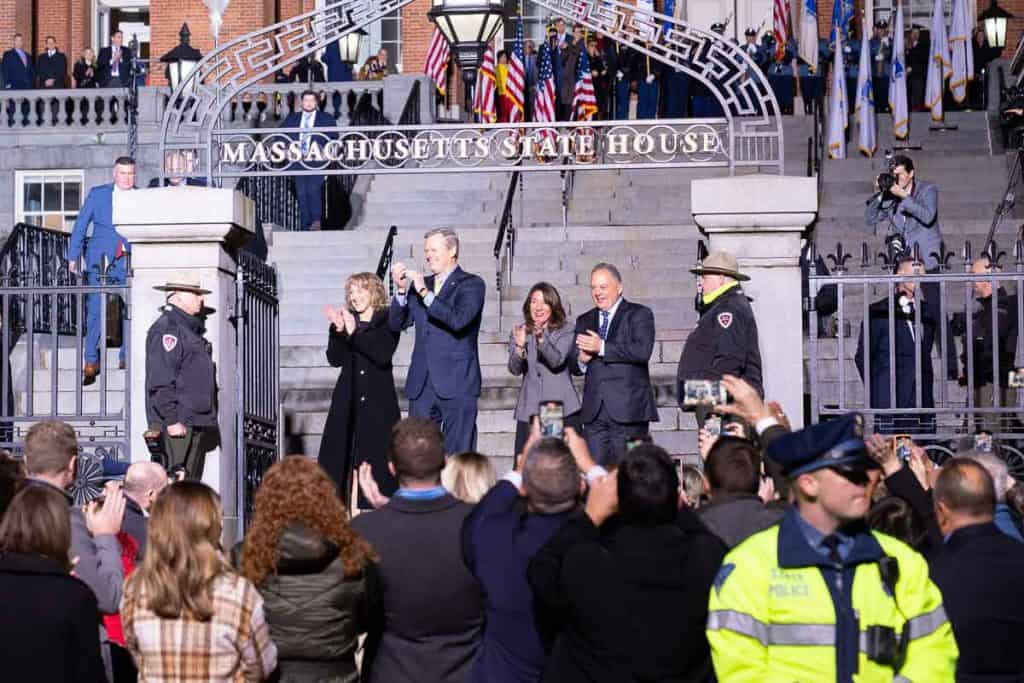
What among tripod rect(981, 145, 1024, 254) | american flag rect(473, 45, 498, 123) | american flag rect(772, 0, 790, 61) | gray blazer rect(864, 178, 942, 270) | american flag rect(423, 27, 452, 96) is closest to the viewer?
gray blazer rect(864, 178, 942, 270)

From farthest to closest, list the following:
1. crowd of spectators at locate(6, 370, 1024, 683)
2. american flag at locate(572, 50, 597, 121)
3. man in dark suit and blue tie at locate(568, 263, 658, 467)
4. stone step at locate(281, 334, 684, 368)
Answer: american flag at locate(572, 50, 597, 121), stone step at locate(281, 334, 684, 368), man in dark suit and blue tie at locate(568, 263, 658, 467), crowd of spectators at locate(6, 370, 1024, 683)

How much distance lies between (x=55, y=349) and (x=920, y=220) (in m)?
6.85

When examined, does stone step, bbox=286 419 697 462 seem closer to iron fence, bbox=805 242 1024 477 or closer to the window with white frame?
iron fence, bbox=805 242 1024 477

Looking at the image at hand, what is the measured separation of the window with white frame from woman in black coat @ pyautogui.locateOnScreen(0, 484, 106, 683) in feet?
74.2

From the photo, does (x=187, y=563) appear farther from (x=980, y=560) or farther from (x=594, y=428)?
(x=594, y=428)

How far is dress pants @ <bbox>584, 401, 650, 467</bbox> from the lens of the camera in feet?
40.3

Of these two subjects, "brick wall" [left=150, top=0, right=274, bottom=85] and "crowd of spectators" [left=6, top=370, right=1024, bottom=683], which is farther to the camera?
"brick wall" [left=150, top=0, right=274, bottom=85]

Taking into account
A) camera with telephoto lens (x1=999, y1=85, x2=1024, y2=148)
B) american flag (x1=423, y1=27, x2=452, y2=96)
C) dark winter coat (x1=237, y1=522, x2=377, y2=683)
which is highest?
american flag (x1=423, y1=27, x2=452, y2=96)

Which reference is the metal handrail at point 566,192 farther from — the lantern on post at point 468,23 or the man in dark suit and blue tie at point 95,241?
the lantern on post at point 468,23

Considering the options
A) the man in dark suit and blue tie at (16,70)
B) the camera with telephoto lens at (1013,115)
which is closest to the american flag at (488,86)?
the camera with telephoto lens at (1013,115)

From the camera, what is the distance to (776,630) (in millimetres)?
6211

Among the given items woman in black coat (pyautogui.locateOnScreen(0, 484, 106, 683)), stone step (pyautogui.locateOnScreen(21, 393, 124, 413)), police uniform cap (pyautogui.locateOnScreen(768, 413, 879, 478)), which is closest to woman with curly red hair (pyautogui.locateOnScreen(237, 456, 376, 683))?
woman in black coat (pyautogui.locateOnScreen(0, 484, 106, 683))

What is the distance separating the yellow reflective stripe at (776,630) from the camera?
20.3ft

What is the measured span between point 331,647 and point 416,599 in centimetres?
43
